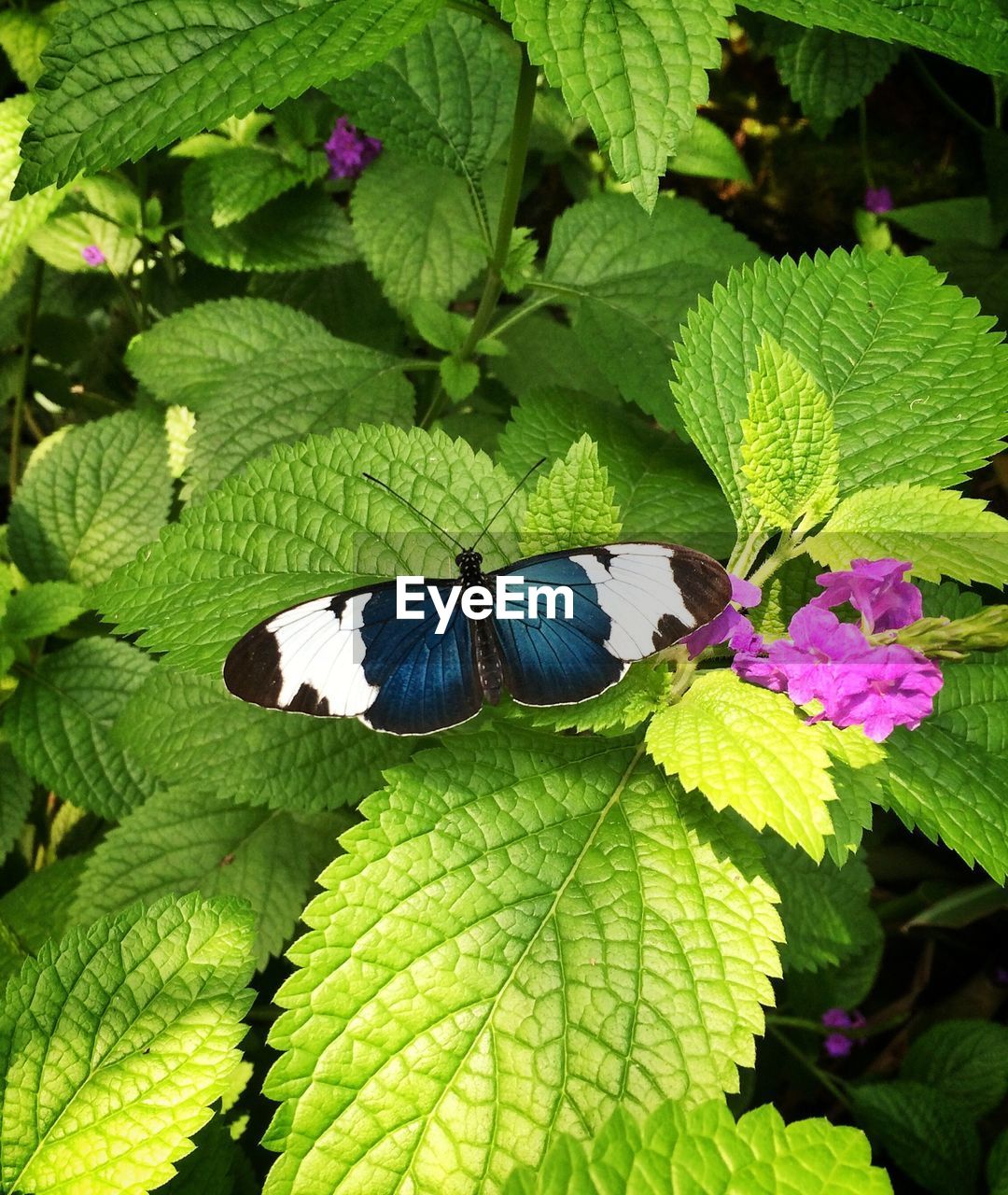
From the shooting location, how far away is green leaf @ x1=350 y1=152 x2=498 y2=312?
6.68 feet

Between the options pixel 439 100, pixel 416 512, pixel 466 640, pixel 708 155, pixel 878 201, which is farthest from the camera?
pixel 878 201

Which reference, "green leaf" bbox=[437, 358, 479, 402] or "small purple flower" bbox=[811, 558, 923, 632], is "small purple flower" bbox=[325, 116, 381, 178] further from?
"small purple flower" bbox=[811, 558, 923, 632]

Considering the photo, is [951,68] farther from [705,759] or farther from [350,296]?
[705,759]

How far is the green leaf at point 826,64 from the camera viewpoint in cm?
213

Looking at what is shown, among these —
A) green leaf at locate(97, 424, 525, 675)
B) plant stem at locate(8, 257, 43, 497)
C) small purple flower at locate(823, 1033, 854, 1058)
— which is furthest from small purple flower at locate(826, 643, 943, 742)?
plant stem at locate(8, 257, 43, 497)

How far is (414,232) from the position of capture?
2070 mm

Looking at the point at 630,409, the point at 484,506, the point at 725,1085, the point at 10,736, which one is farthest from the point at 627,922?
the point at 630,409

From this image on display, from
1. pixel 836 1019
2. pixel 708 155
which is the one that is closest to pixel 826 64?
pixel 708 155

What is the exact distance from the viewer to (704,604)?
106 cm

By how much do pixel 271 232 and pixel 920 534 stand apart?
1.70 meters

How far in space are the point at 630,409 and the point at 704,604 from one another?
136 centimetres

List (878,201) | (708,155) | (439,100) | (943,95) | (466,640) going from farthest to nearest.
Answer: (878,201)
(943,95)
(708,155)
(439,100)
(466,640)

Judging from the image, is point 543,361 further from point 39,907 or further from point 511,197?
point 39,907

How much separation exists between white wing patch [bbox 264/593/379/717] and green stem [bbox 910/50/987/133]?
2.25m
